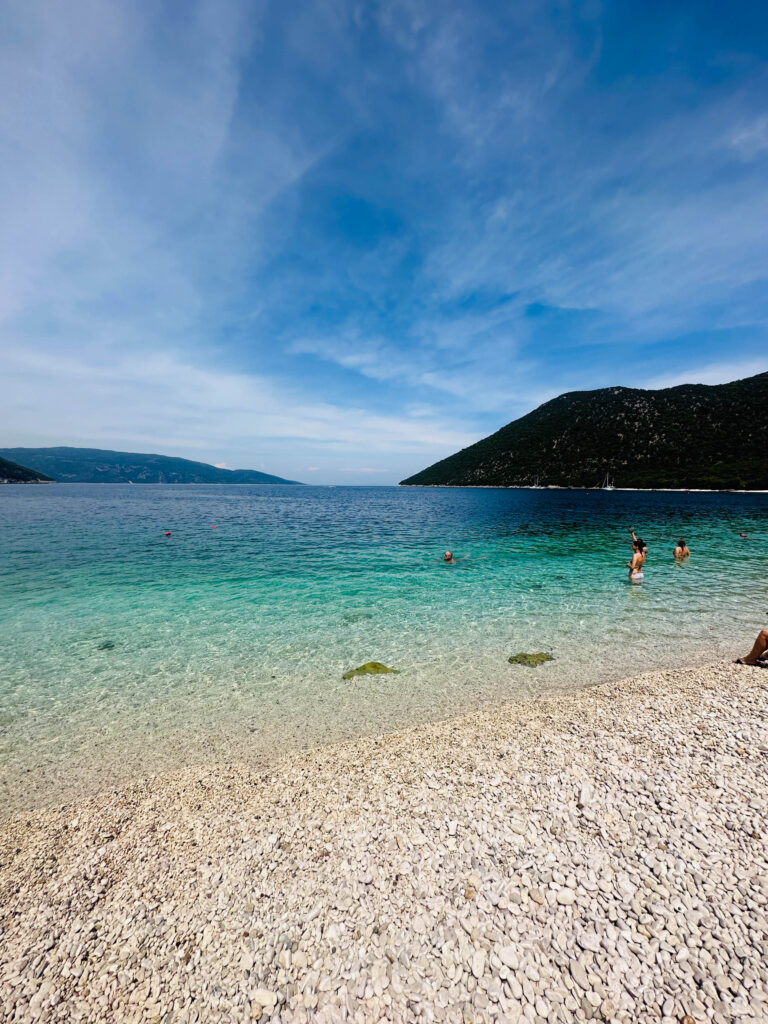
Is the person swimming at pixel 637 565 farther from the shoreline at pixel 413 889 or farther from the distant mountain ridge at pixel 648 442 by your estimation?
the distant mountain ridge at pixel 648 442

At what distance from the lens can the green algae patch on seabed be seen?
12.2 metres

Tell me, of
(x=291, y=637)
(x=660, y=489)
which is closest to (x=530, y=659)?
(x=291, y=637)

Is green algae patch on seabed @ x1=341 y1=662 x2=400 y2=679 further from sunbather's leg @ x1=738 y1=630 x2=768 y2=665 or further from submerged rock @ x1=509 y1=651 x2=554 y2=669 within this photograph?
sunbather's leg @ x1=738 y1=630 x2=768 y2=665

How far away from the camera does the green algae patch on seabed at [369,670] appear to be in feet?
40.0

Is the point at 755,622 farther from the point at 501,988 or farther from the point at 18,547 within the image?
the point at 18,547

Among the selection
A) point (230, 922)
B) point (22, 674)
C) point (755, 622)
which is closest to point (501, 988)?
point (230, 922)

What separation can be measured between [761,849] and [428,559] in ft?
83.2

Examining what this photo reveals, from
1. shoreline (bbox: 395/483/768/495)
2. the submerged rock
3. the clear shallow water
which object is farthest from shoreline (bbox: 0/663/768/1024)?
shoreline (bbox: 395/483/768/495)

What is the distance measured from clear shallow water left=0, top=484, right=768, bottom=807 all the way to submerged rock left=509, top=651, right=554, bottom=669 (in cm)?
41

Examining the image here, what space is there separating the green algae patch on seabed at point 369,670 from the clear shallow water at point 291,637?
1.16ft

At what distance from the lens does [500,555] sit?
31.9m

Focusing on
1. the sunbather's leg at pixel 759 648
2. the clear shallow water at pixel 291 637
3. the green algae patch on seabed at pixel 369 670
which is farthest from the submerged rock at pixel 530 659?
the sunbather's leg at pixel 759 648

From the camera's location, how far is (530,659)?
41.9 feet

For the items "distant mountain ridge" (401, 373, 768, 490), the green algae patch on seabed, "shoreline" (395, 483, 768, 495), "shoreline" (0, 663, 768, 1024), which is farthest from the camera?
"distant mountain ridge" (401, 373, 768, 490)
